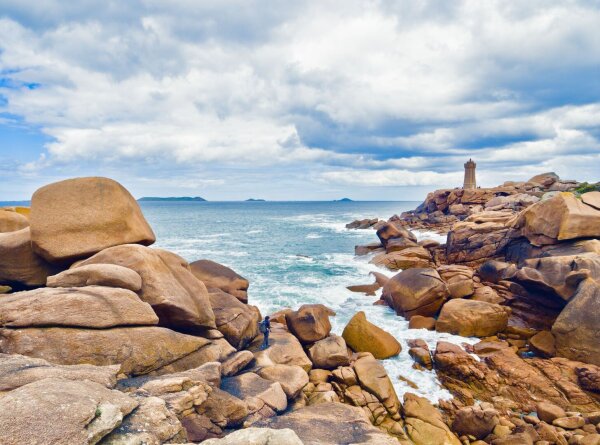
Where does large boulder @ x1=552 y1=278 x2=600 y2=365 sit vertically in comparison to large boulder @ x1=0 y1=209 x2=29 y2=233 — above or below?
below

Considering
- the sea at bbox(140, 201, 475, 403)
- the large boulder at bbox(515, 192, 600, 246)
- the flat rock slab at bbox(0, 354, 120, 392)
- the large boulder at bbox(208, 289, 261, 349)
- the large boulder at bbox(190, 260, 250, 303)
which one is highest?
the large boulder at bbox(515, 192, 600, 246)

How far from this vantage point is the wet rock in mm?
12266

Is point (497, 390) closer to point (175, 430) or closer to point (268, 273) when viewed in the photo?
point (175, 430)

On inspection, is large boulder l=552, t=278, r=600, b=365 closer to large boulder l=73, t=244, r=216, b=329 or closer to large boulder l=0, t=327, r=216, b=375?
large boulder l=73, t=244, r=216, b=329

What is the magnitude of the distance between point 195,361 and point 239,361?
1.93 meters

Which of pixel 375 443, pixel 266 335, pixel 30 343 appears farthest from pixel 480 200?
pixel 30 343

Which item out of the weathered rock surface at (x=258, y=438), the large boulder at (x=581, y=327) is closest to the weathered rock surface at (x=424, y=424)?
the large boulder at (x=581, y=327)

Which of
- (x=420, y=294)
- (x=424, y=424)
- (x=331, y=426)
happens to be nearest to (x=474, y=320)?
(x=420, y=294)

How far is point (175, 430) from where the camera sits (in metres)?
6.77

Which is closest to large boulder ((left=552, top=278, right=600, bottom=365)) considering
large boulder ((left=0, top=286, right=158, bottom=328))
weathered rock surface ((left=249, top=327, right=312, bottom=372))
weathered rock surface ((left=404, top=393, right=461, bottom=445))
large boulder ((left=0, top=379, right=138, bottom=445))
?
weathered rock surface ((left=404, top=393, right=461, bottom=445))

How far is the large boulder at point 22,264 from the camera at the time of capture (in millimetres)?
13898

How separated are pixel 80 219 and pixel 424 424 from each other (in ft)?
50.0

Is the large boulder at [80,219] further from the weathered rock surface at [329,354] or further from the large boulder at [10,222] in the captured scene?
the weathered rock surface at [329,354]

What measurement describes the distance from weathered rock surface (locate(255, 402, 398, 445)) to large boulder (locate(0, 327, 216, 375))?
358 cm
